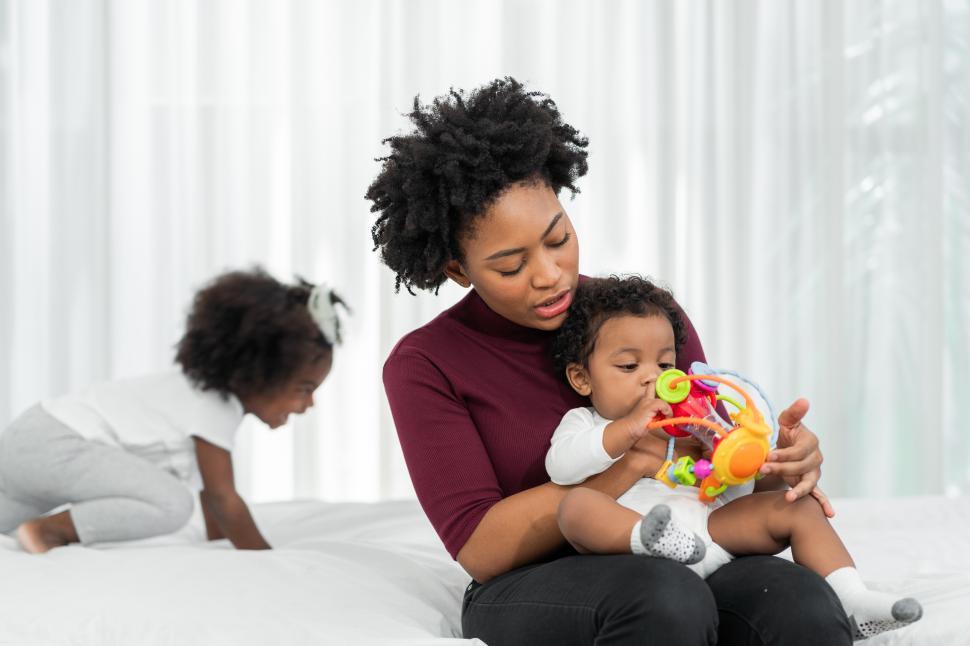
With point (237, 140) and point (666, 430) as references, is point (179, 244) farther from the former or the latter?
point (666, 430)

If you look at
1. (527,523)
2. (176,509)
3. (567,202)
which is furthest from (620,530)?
(567,202)

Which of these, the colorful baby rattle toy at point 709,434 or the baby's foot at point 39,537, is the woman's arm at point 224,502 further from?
the colorful baby rattle toy at point 709,434

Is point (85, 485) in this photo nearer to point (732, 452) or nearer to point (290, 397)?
point (290, 397)

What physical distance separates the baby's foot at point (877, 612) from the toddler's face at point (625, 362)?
394mm

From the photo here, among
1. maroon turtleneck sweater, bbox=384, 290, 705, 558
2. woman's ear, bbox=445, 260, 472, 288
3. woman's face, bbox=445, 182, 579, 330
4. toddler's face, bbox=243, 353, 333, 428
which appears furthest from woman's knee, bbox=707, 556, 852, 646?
toddler's face, bbox=243, 353, 333, 428

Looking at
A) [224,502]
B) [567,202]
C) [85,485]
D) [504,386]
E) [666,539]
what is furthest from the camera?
[567,202]

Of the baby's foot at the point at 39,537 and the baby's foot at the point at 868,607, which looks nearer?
the baby's foot at the point at 868,607

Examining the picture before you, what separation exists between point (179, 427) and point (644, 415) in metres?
1.46

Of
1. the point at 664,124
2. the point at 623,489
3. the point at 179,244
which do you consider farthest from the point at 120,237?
the point at 623,489

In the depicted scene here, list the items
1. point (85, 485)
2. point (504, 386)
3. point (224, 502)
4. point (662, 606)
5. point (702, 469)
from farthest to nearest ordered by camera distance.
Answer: point (224, 502) → point (85, 485) → point (504, 386) → point (702, 469) → point (662, 606)

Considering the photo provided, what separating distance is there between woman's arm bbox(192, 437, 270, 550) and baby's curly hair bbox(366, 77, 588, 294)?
956mm

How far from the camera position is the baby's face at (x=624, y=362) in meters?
1.59

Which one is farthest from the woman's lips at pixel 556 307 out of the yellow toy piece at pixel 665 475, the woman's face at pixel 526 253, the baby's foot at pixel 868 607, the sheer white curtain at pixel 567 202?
the sheer white curtain at pixel 567 202

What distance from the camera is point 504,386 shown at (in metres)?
1.67
